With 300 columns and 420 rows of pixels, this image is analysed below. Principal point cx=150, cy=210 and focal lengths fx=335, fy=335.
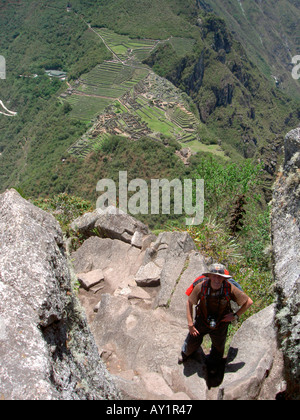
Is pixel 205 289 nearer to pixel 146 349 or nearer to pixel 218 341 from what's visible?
pixel 218 341

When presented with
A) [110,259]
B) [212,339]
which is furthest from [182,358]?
[110,259]

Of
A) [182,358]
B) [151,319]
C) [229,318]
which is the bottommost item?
[151,319]

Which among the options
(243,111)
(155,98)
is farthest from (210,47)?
(155,98)

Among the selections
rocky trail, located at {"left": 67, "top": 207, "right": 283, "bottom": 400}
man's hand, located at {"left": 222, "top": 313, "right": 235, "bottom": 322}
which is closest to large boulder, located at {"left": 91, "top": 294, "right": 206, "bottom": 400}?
rocky trail, located at {"left": 67, "top": 207, "right": 283, "bottom": 400}

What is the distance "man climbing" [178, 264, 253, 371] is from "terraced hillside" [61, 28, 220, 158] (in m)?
59.3

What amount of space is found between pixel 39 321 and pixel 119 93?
8165 centimetres

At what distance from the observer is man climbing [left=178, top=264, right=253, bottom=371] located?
3500mm

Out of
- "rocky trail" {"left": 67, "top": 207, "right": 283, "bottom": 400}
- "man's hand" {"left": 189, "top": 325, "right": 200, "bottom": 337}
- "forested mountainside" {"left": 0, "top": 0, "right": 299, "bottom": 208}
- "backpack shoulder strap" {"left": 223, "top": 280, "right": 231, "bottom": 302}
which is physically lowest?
"forested mountainside" {"left": 0, "top": 0, "right": 299, "bottom": 208}

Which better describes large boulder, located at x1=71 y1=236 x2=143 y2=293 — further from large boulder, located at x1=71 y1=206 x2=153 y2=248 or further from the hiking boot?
the hiking boot

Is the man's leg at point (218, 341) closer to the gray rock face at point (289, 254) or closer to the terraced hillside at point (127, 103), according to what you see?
the gray rock face at point (289, 254)

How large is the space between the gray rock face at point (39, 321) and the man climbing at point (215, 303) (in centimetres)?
129

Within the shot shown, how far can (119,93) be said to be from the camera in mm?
78562

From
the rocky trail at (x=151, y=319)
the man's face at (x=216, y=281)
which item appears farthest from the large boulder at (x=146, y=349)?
the man's face at (x=216, y=281)
